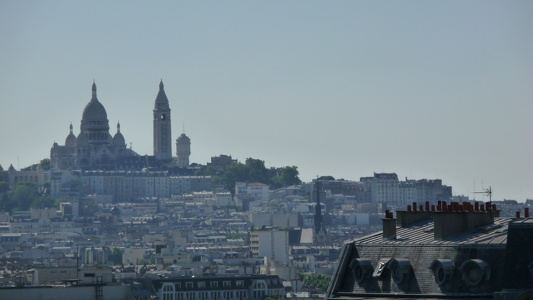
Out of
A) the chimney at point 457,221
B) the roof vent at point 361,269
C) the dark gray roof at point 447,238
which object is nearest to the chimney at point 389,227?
the dark gray roof at point 447,238

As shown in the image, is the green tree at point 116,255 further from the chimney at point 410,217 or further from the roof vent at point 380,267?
the roof vent at point 380,267

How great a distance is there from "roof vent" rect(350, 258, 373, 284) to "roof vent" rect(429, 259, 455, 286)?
112 centimetres

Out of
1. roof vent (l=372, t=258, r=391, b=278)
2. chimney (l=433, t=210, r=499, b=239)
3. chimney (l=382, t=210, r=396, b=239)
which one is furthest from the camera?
chimney (l=382, t=210, r=396, b=239)

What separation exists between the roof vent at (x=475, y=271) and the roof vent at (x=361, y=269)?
158 centimetres

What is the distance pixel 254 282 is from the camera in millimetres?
107688

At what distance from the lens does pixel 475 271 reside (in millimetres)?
24891

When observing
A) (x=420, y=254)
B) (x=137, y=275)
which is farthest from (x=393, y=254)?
(x=137, y=275)

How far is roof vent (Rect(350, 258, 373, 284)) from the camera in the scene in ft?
86.2

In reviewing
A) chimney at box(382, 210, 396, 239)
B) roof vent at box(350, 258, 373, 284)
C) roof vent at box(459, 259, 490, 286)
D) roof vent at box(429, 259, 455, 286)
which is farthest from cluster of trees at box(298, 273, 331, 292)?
roof vent at box(459, 259, 490, 286)

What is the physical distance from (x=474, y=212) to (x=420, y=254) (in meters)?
1.44

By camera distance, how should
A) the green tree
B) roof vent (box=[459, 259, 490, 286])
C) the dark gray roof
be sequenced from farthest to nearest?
1. the green tree
2. the dark gray roof
3. roof vent (box=[459, 259, 490, 286])

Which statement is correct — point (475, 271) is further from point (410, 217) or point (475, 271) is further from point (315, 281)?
point (315, 281)

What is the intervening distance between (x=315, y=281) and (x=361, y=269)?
386 feet

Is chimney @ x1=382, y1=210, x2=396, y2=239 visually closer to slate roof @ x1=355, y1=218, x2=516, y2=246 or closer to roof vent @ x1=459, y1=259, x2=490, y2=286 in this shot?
slate roof @ x1=355, y1=218, x2=516, y2=246
